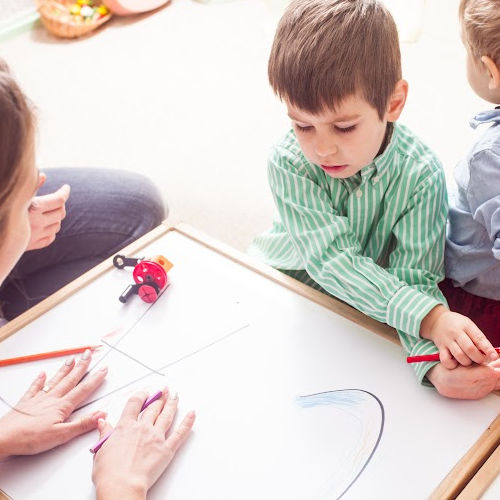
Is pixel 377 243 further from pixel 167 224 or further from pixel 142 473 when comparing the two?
pixel 142 473

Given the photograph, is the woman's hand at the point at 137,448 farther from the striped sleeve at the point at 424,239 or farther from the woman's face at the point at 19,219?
the striped sleeve at the point at 424,239

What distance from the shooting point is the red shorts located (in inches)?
38.9

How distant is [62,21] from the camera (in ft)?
8.45

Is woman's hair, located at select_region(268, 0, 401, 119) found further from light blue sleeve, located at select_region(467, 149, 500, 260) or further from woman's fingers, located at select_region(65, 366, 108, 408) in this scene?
woman's fingers, located at select_region(65, 366, 108, 408)

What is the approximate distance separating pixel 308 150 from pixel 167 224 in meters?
0.29

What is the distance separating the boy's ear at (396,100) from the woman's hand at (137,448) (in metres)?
0.49

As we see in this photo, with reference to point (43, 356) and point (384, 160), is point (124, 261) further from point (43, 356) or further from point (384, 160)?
point (384, 160)

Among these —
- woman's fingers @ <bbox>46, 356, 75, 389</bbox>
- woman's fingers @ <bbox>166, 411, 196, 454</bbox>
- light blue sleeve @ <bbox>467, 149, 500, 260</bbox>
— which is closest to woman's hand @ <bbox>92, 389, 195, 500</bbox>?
woman's fingers @ <bbox>166, 411, 196, 454</bbox>

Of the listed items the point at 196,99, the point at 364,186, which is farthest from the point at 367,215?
the point at 196,99

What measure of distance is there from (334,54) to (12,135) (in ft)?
1.39

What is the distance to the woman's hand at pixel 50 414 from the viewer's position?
715mm

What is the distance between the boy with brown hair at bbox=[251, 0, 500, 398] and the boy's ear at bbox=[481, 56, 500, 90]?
0.11 meters

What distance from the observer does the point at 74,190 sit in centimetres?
121

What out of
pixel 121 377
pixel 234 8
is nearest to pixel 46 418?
pixel 121 377
